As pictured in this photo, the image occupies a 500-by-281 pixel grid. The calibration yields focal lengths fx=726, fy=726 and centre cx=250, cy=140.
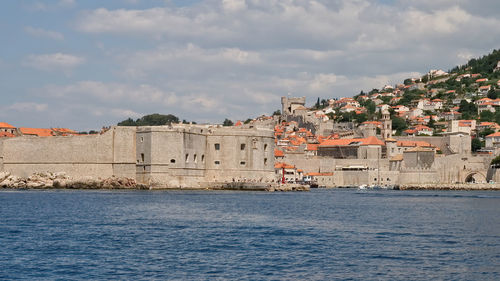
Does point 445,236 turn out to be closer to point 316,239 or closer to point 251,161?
point 316,239

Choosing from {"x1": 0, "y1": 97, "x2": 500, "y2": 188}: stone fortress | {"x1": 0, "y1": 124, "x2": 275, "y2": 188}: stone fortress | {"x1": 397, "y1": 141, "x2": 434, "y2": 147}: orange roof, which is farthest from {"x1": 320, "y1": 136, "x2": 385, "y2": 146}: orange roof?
{"x1": 0, "y1": 124, "x2": 275, "y2": 188}: stone fortress

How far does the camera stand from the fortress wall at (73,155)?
164ft

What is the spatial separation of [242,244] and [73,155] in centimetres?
3319

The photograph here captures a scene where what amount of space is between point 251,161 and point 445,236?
31279mm

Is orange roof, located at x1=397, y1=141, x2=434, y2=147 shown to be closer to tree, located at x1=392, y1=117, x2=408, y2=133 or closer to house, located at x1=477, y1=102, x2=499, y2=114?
tree, located at x1=392, y1=117, x2=408, y2=133

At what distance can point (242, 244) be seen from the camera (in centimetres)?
2028

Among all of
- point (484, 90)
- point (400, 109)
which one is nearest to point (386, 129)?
point (400, 109)

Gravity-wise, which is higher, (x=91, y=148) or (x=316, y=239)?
(x=91, y=148)


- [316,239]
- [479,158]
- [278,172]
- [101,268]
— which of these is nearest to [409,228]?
[316,239]

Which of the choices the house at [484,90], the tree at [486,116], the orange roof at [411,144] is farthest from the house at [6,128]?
the house at [484,90]

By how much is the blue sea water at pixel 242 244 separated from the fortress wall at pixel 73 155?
1831 cm

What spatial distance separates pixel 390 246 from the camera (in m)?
19.8

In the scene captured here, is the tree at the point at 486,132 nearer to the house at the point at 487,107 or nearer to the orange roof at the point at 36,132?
the house at the point at 487,107

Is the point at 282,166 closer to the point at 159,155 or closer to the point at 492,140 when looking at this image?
the point at 159,155
